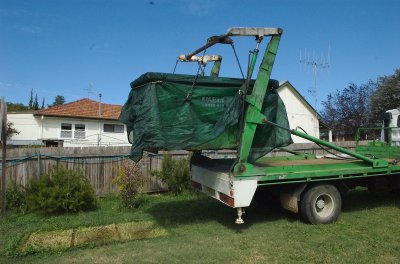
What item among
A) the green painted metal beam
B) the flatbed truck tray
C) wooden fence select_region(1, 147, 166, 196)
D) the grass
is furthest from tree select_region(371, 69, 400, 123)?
the green painted metal beam

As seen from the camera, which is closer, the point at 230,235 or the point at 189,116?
the point at 189,116

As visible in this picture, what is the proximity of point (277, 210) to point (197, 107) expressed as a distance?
357 cm

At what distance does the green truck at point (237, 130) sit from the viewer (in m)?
6.30

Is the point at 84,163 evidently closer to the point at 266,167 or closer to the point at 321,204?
the point at 266,167

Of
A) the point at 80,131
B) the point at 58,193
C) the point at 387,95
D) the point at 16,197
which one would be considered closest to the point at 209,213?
the point at 58,193

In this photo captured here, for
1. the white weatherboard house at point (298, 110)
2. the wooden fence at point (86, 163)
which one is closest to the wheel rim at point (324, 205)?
the wooden fence at point (86, 163)

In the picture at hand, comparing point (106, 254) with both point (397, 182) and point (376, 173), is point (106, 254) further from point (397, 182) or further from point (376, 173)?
point (397, 182)

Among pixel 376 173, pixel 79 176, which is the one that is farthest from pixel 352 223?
pixel 79 176

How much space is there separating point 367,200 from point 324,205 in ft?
9.50

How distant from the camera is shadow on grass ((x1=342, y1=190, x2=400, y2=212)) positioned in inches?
346

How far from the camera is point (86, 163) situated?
35.0 feet

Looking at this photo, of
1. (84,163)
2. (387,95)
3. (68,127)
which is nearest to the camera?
(84,163)

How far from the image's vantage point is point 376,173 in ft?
25.6

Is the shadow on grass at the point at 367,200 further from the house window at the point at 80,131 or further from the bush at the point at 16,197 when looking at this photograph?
the house window at the point at 80,131
